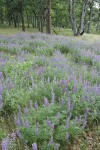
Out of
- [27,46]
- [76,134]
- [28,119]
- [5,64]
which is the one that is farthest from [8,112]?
[27,46]

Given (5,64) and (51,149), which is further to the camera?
(5,64)

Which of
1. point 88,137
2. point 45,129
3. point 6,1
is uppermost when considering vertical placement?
point 6,1

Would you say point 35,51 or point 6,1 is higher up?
point 6,1

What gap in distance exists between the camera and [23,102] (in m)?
3.96

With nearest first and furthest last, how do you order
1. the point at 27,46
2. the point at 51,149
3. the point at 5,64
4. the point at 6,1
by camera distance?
the point at 51,149, the point at 5,64, the point at 27,46, the point at 6,1

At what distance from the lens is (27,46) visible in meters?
9.16

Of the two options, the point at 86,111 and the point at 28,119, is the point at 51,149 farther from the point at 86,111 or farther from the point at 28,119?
the point at 86,111

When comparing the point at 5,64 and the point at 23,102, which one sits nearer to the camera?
the point at 23,102

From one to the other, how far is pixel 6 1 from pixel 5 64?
3295 cm

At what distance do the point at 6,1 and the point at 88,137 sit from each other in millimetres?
35716

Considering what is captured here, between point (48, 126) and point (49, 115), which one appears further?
point (49, 115)

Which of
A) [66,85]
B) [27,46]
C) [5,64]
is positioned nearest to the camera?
[66,85]

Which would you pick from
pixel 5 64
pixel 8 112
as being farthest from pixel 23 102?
pixel 5 64

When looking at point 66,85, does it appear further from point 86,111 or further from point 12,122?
point 12,122
